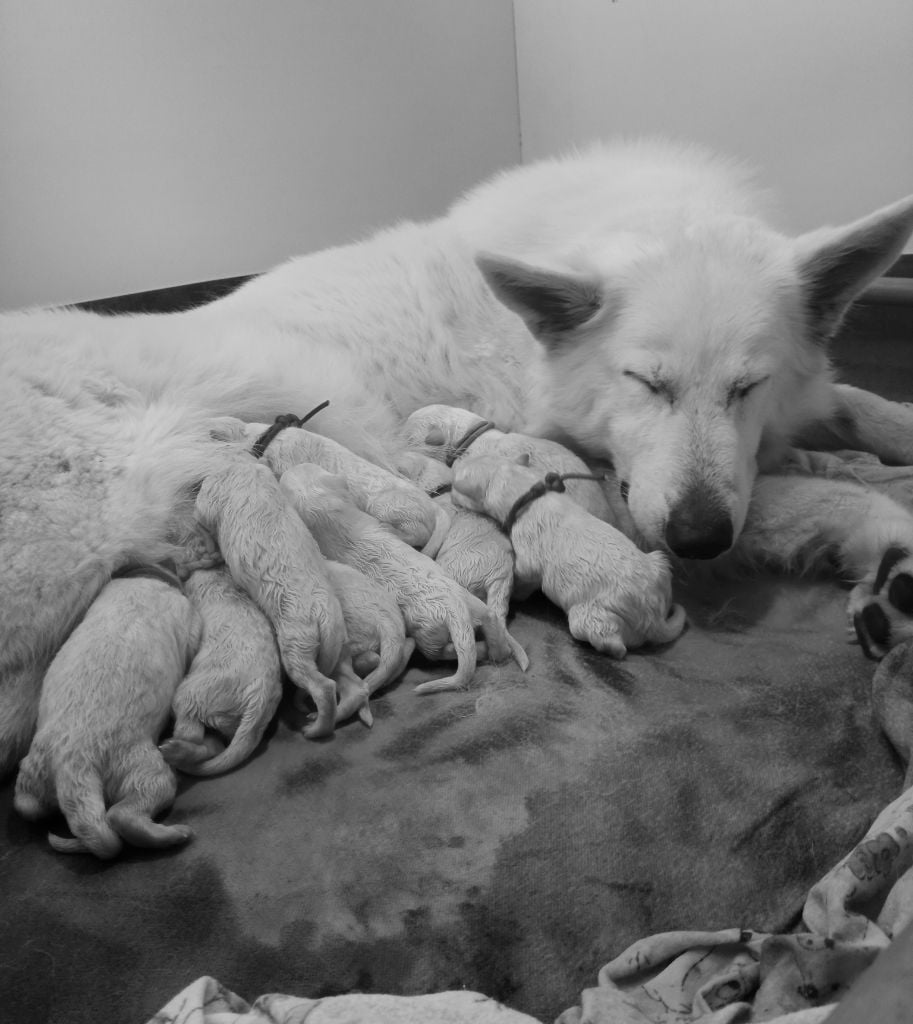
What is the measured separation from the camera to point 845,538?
2.36 meters

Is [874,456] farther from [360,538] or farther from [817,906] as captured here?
[817,906]

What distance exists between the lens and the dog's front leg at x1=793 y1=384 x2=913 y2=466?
121 inches

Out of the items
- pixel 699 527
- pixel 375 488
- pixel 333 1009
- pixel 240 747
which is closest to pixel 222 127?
pixel 375 488

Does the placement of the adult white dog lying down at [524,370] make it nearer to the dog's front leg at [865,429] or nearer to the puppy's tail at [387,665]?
the dog's front leg at [865,429]

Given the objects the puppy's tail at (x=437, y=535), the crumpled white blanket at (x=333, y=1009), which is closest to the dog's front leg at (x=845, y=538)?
→ the puppy's tail at (x=437, y=535)

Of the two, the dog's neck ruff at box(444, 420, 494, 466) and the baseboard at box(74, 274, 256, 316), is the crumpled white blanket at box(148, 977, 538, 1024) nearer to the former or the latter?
the dog's neck ruff at box(444, 420, 494, 466)

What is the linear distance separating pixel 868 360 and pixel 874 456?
133 centimetres

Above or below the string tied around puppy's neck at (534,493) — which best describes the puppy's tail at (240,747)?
below

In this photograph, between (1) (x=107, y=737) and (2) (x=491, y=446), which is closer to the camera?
(1) (x=107, y=737)

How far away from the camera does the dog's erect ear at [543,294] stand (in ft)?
8.16

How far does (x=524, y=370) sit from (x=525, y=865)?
1.73m

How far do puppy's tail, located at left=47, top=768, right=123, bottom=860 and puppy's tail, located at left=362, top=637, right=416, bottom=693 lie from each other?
591mm

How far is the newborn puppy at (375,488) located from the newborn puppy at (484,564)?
0.07m

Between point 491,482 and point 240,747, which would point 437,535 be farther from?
point 240,747
